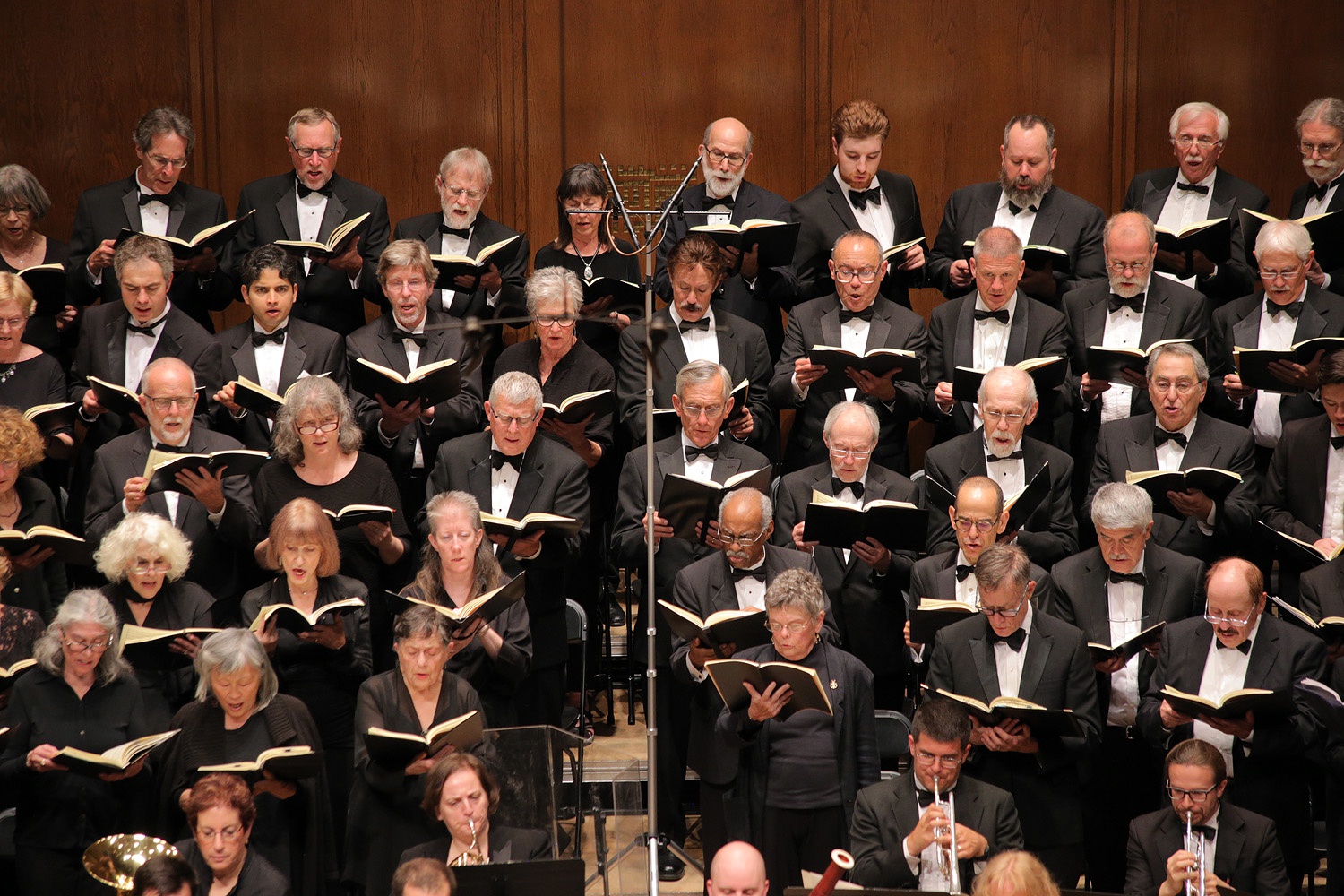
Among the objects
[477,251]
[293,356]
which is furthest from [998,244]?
[293,356]

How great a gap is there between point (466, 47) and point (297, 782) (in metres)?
4.37

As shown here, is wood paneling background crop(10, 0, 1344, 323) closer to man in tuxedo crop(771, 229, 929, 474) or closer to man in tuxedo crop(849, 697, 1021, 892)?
man in tuxedo crop(771, 229, 929, 474)

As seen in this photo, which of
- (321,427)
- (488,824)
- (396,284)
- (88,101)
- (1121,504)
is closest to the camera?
(488,824)

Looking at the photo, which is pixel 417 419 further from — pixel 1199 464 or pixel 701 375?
pixel 1199 464

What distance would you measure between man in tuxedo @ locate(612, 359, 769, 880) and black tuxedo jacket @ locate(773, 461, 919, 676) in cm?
24

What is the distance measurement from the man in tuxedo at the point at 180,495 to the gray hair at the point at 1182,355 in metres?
3.11

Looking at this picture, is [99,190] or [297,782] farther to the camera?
[99,190]

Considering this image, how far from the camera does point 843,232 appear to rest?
6730 mm

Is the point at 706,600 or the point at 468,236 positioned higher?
the point at 468,236

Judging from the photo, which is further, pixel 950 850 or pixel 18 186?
pixel 18 186

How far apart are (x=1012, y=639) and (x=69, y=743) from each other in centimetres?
285

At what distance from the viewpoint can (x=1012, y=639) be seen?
199 inches

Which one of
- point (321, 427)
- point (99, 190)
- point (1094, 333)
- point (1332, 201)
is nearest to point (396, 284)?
point (321, 427)

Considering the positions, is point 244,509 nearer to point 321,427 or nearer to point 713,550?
point 321,427
